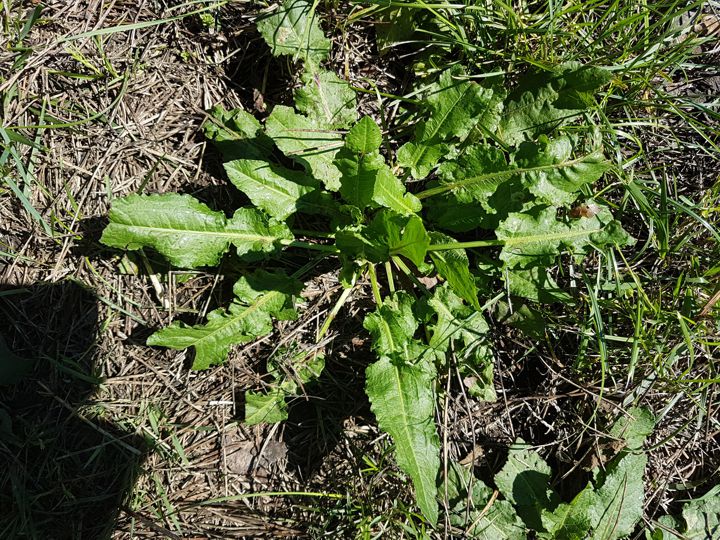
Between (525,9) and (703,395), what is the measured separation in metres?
2.02

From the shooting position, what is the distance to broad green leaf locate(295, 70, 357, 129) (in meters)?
2.75

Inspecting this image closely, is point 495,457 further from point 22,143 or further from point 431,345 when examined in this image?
point 22,143

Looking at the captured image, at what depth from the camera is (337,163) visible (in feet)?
8.14

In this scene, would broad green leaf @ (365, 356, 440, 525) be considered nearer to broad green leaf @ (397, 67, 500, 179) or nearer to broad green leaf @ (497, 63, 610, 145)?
broad green leaf @ (397, 67, 500, 179)

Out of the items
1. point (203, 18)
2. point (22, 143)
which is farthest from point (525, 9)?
point (22, 143)

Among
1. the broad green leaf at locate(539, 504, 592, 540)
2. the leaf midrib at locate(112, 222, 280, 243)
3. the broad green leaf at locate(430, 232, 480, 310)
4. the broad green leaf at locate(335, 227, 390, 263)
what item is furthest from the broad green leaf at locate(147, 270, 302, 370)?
the broad green leaf at locate(539, 504, 592, 540)

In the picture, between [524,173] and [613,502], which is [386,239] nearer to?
[524,173]

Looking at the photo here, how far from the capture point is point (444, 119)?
2.65m

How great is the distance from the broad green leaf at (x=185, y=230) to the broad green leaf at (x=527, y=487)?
4.88ft

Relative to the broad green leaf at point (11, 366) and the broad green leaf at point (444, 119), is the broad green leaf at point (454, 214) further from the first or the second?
the broad green leaf at point (11, 366)

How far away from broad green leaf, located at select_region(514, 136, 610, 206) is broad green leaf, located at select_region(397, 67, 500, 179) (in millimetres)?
270

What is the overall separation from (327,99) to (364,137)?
0.54 metres

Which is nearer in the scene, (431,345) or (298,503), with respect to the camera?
(431,345)

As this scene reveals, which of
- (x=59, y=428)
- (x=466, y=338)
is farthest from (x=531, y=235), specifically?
(x=59, y=428)
